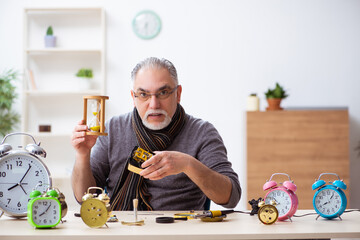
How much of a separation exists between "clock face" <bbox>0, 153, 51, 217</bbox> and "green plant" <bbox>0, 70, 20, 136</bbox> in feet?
11.0

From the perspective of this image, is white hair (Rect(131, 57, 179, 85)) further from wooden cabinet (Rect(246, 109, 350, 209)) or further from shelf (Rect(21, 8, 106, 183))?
shelf (Rect(21, 8, 106, 183))

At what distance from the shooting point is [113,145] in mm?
2494

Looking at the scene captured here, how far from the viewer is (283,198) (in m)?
1.83

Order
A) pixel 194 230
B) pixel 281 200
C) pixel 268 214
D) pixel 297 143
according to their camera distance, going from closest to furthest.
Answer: pixel 194 230 → pixel 268 214 → pixel 281 200 → pixel 297 143

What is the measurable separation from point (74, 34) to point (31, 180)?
11.9ft

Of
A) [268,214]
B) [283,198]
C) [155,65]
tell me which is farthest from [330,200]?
[155,65]

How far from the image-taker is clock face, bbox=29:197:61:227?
1.62m

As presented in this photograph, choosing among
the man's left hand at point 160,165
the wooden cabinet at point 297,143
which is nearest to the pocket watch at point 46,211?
the man's left hand at point 160,165

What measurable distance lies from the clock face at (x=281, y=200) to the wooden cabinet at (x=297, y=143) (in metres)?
3.04

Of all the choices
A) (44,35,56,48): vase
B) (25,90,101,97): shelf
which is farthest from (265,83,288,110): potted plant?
(44,35,56,48): vase

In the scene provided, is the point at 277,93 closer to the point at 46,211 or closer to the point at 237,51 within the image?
the point at 237,51

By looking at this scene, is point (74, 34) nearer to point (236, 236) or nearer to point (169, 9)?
point (169, 9)

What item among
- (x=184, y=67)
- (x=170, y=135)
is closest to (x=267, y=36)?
(x=184, y=67)

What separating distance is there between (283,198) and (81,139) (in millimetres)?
830
